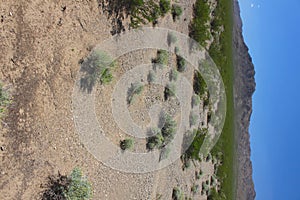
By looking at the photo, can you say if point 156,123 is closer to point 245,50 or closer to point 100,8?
point 100,8

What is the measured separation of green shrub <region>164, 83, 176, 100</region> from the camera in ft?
44.5

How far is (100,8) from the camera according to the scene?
1069 cm

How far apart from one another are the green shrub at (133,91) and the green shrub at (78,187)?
258 centimetres

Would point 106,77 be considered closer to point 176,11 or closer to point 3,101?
point 3,101

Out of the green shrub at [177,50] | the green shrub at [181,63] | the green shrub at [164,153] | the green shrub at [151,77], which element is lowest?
the green shrub at [164,153]

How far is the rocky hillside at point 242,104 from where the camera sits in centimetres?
1964

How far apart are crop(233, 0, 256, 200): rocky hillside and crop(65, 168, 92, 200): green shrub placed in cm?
1083

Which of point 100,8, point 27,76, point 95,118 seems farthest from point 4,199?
point 100,8

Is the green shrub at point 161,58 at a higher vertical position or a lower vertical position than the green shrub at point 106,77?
higher

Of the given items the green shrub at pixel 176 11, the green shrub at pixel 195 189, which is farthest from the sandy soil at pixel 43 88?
the green shrub at pixel 195 189

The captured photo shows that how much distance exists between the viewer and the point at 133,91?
1191cm

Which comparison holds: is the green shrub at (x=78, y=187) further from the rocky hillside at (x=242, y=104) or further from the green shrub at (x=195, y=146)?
the rocky hillside at (x=242, y=104)

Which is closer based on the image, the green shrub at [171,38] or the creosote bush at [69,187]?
the creosote bush at [69,187]

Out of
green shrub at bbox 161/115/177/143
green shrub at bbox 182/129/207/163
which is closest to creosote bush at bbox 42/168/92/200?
green shrub at bbox 161/115/177/143
